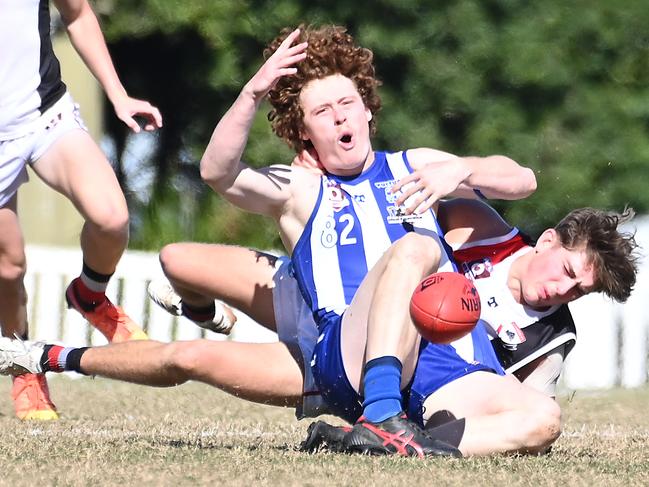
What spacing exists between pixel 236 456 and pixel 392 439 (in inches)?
21.8

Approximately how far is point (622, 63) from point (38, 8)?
840cm

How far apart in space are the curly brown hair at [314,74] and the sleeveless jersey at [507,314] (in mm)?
743

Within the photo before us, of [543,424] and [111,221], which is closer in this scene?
[543,424]

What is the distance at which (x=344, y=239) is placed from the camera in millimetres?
5352

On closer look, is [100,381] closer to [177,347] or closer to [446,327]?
[177,347]

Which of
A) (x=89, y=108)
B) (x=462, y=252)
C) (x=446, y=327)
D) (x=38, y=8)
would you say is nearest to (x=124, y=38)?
(x=89, y=108)

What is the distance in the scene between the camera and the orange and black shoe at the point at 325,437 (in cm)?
491

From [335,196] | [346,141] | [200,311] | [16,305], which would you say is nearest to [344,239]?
[335,196]

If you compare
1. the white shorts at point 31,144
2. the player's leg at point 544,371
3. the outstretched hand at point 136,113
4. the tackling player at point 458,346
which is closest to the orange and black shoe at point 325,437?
the tackling player at point 458,346

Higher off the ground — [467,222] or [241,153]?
[241,153]

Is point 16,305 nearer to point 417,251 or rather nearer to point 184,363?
point 184,363

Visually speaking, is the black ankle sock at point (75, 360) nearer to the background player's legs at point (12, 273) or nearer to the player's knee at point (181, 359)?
the player's knee at point (181, 359)

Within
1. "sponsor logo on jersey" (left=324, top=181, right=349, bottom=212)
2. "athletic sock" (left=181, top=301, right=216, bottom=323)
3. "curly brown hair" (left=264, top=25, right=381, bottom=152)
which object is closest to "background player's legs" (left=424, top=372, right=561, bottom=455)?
"sponsor logo on jersey" (left=324, top=181, right=349, bottom=212)

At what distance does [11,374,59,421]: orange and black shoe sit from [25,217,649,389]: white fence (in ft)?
17.2
